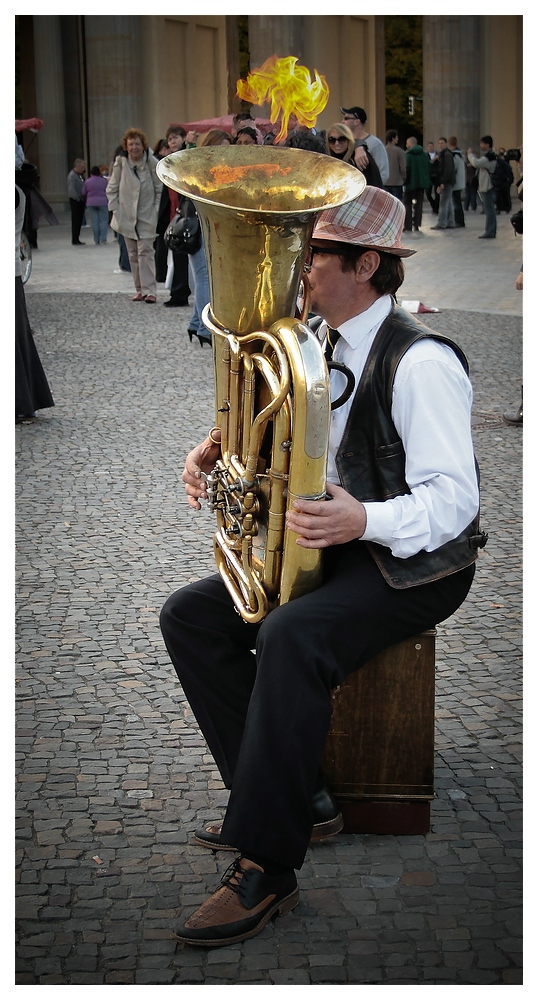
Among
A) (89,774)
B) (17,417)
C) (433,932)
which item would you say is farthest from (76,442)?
(433,932)

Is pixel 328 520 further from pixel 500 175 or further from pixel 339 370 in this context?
pixel 500 175

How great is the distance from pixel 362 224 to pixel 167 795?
5.16ft

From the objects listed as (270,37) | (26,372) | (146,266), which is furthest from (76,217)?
(26,372)

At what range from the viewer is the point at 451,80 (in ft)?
95.9

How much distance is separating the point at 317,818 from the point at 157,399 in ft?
18.3

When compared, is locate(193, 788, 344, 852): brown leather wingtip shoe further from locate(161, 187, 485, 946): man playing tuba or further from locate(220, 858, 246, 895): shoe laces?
locate(220, 858, 246, 895): shoe laces

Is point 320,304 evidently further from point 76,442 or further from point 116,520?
point 76,442

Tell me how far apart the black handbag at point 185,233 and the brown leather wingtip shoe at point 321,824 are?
7.75 meters

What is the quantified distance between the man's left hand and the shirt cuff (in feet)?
0.05

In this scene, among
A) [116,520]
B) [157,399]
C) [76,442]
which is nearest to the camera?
[116,520]

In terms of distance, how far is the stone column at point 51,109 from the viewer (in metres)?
28.7

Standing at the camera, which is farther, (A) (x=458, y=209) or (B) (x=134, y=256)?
(A) (x=458, y=209)

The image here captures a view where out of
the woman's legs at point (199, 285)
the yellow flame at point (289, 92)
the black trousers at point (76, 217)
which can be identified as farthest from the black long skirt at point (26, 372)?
the black trousers at point (76, 217)

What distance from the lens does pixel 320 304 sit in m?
2.82
